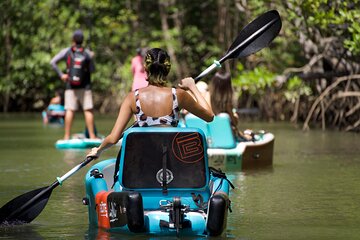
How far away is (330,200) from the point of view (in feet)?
33.5

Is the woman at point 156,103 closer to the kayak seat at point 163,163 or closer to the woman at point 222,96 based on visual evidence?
the kayak seat at point 163,163

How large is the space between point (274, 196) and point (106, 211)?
292 cm

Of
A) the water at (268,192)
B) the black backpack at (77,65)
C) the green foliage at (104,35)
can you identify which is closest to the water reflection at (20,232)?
the water at (268,192)

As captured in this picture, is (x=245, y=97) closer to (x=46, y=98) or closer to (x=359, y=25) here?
(x=46, y=98)

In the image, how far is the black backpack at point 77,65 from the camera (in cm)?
1728

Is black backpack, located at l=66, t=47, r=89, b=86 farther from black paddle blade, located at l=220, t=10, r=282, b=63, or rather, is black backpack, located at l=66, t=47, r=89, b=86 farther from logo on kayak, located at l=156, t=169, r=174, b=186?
logo on kayak, located at l=156, t=169, r=174, b=186

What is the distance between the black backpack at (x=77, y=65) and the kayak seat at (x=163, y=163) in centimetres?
941

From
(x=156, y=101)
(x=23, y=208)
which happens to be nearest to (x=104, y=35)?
(x=23, y=208)

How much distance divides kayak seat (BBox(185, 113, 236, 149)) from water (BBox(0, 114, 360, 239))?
36 cm

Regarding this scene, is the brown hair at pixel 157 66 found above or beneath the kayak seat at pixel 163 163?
above

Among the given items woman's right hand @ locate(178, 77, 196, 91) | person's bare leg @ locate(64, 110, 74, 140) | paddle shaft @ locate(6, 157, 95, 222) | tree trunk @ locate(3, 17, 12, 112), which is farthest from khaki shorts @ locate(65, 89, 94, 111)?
tree trunk @ locate(3, 17, 12, 112)

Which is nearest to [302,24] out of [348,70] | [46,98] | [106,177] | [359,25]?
[348,70]

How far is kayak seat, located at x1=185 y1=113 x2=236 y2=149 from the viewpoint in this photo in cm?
1347

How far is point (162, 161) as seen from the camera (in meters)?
7.97
